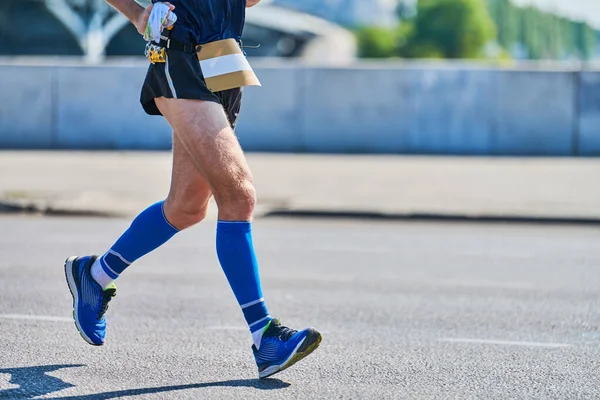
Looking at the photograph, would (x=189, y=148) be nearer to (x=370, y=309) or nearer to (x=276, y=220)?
(x=370, y=309)

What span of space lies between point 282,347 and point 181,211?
725 millimetres

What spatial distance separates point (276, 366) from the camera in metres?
4.07

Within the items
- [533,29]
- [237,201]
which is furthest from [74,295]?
[533,29]

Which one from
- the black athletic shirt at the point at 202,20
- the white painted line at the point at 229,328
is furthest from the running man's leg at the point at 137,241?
the white painted line at the point at 229,328

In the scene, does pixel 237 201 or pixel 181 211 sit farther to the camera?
pixel 181 211

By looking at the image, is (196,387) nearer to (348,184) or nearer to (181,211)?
(181,211)

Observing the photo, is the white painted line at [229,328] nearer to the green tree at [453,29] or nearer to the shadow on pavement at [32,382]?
the shadow on pavement at [32,382]

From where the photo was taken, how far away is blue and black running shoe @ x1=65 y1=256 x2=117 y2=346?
4.44 metres

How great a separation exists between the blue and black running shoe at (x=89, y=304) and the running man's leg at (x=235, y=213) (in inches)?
25.0

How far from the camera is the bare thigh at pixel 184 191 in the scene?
14.2 ft

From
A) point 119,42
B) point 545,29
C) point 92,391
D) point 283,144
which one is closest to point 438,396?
point 92,391

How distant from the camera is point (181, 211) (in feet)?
14.4

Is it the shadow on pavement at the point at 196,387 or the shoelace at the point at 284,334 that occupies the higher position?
the shoelace at the point at 284,334

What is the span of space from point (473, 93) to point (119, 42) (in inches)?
1670
